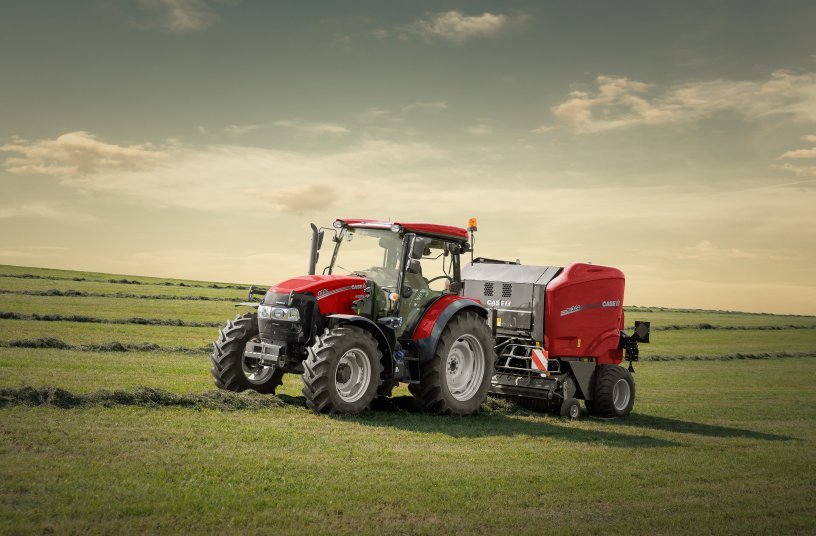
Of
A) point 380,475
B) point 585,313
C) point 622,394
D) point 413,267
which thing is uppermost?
point 413,267

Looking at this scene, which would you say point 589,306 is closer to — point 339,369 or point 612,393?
point 612,393

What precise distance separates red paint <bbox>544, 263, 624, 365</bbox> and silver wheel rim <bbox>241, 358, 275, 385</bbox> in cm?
487

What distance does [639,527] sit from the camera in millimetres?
7578

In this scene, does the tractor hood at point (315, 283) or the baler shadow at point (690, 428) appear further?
the baler shadow at point (690, 428)

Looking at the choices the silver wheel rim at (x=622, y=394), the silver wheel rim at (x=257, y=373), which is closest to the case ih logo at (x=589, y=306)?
the silver wheel rim at (x=622, y=394)

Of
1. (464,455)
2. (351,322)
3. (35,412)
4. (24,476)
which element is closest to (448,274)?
(351,322)

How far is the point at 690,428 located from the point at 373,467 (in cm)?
737

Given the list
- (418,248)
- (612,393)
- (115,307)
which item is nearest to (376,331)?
(418,248)

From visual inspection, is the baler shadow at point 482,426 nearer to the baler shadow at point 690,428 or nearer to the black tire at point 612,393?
the baler shadow at point 690,428

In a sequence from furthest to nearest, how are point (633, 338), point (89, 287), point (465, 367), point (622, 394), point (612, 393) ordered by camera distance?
point (89, 287)
point (633, 338)
point (622, 394)
point (612, 393)
point (465, 367)

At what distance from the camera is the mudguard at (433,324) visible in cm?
1237

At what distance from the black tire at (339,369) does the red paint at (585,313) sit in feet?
12.8

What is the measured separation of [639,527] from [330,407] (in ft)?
16.7

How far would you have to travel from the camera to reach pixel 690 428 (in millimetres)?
14102
